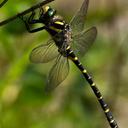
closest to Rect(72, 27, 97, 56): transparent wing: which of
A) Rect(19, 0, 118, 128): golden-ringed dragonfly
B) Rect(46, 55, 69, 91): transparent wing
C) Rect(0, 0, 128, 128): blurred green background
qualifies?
Rect(19, 0, 118, 128): golden-ringed dragonfly

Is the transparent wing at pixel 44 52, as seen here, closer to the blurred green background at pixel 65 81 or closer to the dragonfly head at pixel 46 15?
the dragonfly head at pixel 46 15

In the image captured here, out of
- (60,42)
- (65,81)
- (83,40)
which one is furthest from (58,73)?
(65,81)

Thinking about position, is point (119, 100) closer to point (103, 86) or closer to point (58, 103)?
point (103, 86)

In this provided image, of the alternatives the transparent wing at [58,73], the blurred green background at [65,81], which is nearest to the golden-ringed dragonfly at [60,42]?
the transparent wing at [58,73]

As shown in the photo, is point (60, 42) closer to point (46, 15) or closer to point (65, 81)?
point (46, 15)

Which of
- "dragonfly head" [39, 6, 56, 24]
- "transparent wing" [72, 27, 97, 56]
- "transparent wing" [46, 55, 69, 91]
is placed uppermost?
"transparent wing" [72, 27, 97, 56]

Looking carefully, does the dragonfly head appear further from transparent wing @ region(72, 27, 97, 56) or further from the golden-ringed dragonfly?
transparent wing @ region(72, 27, 97, 56)
